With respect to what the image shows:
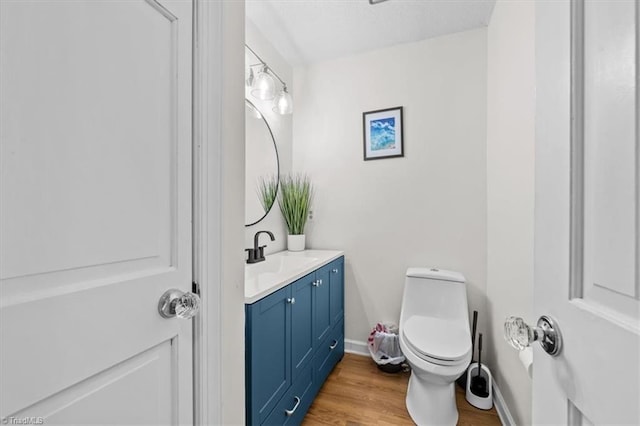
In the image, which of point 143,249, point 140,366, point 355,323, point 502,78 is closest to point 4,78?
point 143,249

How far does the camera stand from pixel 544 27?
0.53m

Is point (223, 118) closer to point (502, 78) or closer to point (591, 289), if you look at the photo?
point (591, 289)

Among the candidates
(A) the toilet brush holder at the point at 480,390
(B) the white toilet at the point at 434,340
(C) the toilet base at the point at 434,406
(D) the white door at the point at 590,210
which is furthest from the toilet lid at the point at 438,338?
(D) the white door at the point at 590,210

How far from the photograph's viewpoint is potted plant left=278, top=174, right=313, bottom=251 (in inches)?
88.1

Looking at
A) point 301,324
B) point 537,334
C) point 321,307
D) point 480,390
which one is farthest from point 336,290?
point 537,334

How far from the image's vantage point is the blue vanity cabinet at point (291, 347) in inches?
41.7

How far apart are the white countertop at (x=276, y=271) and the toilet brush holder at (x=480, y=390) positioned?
3.80 feet

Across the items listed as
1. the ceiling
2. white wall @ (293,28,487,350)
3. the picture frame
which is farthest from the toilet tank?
the ceiling

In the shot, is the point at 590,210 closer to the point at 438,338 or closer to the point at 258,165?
the point at 438,338

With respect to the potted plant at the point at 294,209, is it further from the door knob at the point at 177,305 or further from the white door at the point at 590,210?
the white door at the point at 590,210

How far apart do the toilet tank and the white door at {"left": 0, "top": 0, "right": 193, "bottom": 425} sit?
1.58 metres

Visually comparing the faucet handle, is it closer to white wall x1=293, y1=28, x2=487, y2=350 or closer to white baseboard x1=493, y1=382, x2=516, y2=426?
white wall x1=293, y1=28, x2=487, y2=350

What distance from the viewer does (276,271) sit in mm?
1682

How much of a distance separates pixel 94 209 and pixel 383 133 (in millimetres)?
2020
